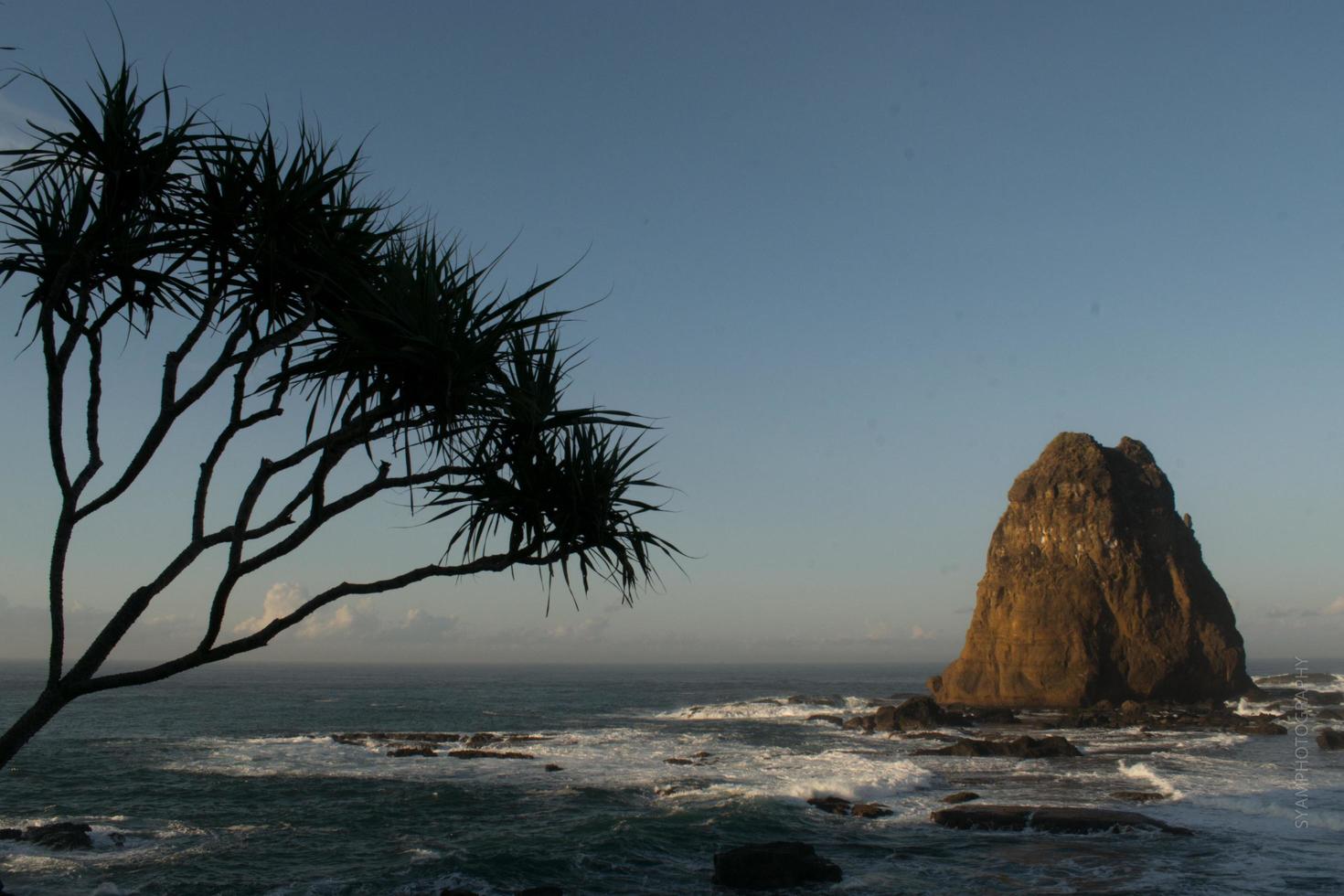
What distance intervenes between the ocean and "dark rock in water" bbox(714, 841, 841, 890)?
45 centimetres

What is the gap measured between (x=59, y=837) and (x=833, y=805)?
16.3 meters

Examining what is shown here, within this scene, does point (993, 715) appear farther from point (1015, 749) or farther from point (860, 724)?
point (1015, 749)

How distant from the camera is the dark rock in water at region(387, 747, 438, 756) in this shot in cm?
3393

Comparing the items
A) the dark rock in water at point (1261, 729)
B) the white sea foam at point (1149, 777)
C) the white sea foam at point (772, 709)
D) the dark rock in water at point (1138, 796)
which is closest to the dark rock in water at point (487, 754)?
the dark rock in water at point (1138, 796)

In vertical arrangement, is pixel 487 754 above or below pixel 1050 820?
below

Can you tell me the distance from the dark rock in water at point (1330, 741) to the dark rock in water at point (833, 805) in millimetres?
22135

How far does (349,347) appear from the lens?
6.84 m

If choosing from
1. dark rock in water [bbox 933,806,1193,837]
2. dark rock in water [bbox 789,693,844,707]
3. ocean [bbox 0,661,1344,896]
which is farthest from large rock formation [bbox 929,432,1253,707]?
dark rock in water [bbox 933,806,1193,837]

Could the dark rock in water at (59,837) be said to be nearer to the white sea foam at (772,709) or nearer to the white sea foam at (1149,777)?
the white sea foam at (1149,777)

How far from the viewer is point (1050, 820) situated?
1950 centimetres

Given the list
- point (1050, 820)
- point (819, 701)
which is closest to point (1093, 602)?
point (819, 701)

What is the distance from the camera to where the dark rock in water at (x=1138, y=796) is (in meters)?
23.0

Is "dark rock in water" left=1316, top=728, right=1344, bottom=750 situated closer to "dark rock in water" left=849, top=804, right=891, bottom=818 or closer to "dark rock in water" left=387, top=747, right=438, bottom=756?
"dark rock in water" left=849, top=804, right=891, bottom=818

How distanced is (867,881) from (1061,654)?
41.0 m
